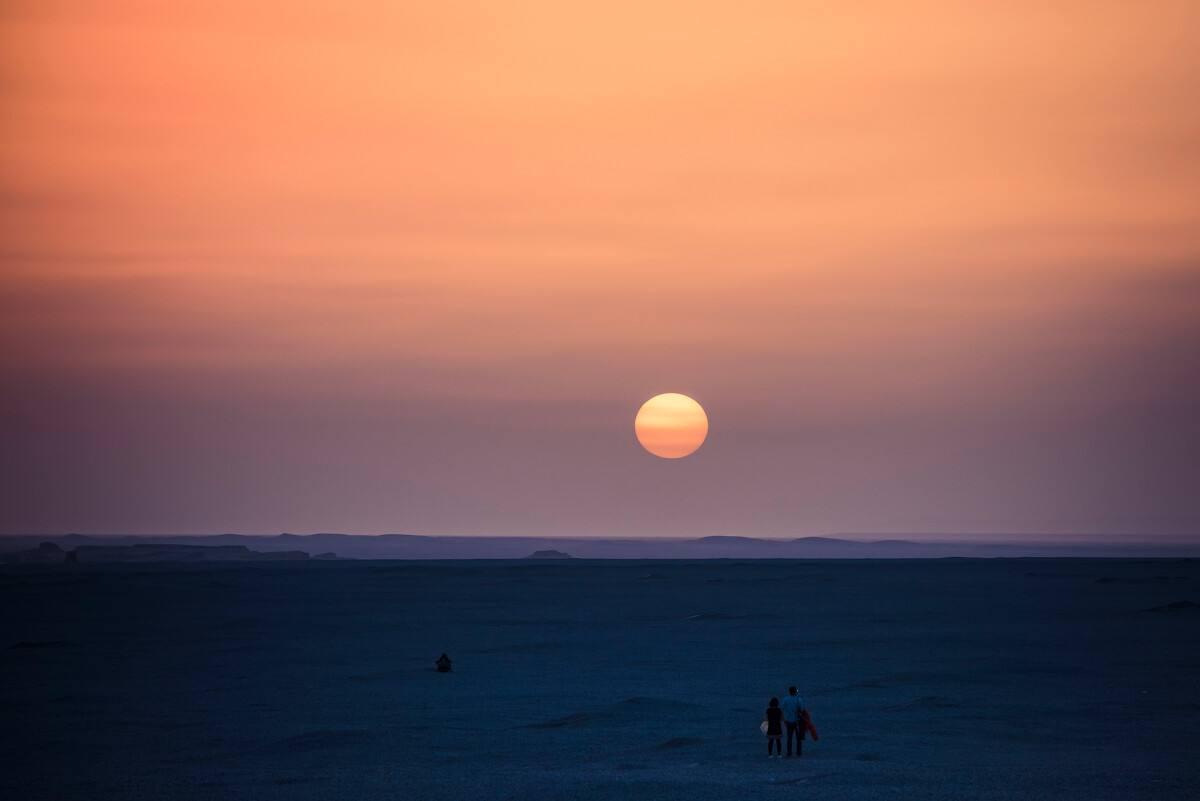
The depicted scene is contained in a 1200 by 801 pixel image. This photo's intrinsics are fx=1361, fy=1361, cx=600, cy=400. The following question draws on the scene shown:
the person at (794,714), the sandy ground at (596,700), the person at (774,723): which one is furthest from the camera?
the person at (794,714)

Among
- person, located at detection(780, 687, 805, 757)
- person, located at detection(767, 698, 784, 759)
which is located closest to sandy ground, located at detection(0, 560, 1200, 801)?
person, located at detection(767, 698, 784, 759)

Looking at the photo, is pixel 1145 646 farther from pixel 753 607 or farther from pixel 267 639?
pixel 267 639

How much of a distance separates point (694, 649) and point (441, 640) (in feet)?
48.6

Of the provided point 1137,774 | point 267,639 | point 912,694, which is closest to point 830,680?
point 912,694

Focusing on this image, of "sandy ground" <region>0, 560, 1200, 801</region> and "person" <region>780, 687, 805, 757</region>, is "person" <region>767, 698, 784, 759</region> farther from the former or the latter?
"sandy ground" <region>0, 560, 1200, 801</region>

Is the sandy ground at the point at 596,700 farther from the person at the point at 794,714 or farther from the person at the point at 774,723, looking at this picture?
the person at the point at 794,714

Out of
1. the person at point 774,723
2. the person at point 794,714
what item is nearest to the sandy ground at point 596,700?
the person at point 774,723

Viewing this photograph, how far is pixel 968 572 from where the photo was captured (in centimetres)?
16412

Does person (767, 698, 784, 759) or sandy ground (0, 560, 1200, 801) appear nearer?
sandy ground (0, 560, 1200, 801)

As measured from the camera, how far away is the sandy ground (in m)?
32.7

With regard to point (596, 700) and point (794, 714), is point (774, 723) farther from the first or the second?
point (596, 700)

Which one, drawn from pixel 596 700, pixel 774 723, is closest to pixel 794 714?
pixel 774 723

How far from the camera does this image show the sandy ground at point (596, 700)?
107 feet

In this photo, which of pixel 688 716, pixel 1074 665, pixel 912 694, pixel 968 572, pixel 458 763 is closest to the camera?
pixel 458 763
